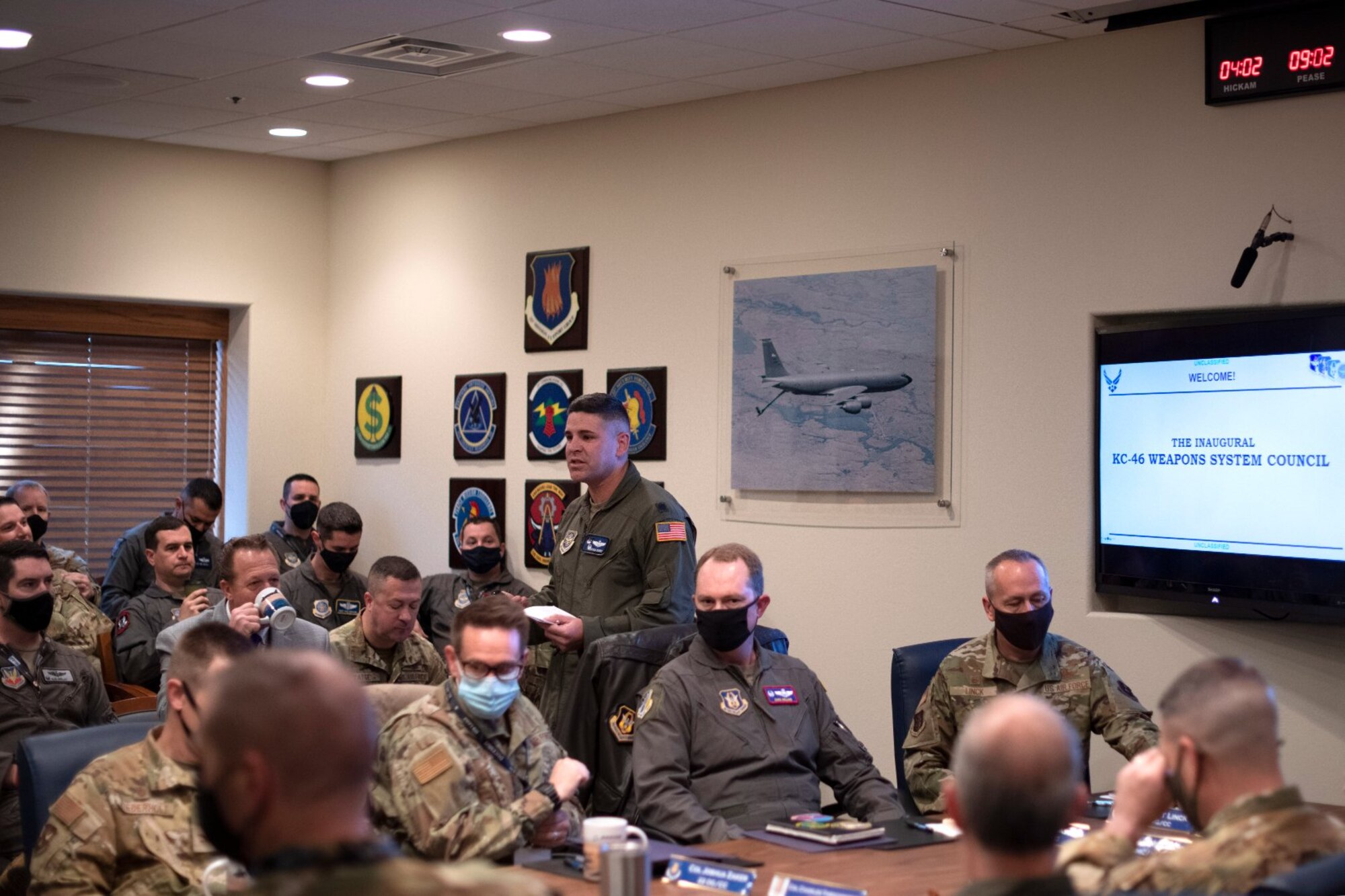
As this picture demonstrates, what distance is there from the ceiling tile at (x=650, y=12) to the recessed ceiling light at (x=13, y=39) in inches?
85.8

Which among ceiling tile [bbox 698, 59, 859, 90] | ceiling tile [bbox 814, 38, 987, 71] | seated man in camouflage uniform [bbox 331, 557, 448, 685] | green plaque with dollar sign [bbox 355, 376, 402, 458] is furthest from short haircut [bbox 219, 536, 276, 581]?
green plaque with dollar sign [bbox 355, 376, 402, 458]

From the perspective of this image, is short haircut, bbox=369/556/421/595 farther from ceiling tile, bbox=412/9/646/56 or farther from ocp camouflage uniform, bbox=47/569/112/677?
ceiling tile, bbox=412/9/646/56

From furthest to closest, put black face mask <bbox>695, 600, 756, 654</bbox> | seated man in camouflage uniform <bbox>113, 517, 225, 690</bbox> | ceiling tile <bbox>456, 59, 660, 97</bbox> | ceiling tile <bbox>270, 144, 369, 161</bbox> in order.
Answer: ceiling tile <bbox>270, 144, 369, 161</bbox>, ceiling tile <bbox>456, 59, 660, 97</bbox>, seated man in camouflage uniform <bbox>113, 517, 225, 690</bbox>, black face mask <bbox>695, 600, 756, 654</bbox>

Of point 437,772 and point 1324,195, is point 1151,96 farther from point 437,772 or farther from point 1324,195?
point 437,772

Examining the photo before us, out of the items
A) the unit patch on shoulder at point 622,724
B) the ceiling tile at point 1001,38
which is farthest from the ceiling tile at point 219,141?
the unit patch on shoulder at point 622,724

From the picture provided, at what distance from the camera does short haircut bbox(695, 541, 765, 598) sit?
456cm

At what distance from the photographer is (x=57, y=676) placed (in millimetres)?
5215

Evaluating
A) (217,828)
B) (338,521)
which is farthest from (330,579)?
(217,828)

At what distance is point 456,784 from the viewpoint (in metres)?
3.50

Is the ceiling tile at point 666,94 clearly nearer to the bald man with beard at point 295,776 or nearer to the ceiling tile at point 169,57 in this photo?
the ceiling tile at point 169,57

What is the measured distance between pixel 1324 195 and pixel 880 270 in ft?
6.12

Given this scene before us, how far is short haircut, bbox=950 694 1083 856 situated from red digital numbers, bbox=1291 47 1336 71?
395cm

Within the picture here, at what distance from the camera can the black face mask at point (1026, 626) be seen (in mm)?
4633

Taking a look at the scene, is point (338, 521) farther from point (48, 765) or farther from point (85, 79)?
point (48, 765)
